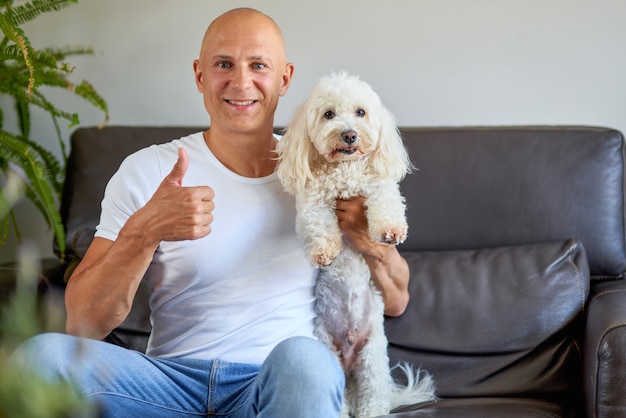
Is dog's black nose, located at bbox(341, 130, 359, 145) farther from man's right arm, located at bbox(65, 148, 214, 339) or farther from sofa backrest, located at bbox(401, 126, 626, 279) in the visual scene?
sofa backrest, located at bbox(401, 126, 626, 279)

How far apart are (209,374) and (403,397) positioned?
1.84ft

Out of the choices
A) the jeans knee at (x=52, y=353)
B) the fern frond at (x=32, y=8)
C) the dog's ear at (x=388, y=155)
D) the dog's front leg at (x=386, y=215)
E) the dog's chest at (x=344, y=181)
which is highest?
the fern frond at (x=32, y=8)

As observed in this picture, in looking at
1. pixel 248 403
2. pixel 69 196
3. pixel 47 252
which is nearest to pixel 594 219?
pixel 248 403

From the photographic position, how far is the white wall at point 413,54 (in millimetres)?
2557

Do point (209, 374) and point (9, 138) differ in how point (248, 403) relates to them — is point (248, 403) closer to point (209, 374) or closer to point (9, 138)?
point (209, 374)

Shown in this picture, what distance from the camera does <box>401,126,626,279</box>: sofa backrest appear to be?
2168 mm

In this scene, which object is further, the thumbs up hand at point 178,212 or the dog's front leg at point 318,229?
the dog's front leg at point 318,229

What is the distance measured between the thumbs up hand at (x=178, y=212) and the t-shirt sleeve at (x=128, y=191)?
0.64ft

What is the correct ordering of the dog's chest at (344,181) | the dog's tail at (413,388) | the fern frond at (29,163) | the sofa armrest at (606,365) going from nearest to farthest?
the sofa armrest at (606,365) → the dog's chest at (344,181) → the dog's tail at (413,388) → the fern frond at (29,163)

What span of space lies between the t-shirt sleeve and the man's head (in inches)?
8.0

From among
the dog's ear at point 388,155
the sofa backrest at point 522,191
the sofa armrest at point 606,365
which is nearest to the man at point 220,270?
the dog's ear at point 388,155

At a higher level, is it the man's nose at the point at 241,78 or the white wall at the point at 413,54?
the white wall at the point at 413,54

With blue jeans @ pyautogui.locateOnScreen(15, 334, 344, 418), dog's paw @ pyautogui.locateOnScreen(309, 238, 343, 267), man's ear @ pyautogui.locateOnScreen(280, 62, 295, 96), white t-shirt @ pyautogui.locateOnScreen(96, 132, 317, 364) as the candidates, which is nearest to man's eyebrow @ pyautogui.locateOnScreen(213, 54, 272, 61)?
man's ear @ pyautogui.locateOnScreen(280, 62, 295, 96)

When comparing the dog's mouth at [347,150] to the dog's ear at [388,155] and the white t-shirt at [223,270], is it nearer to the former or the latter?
the dog's ear at [388,155]
